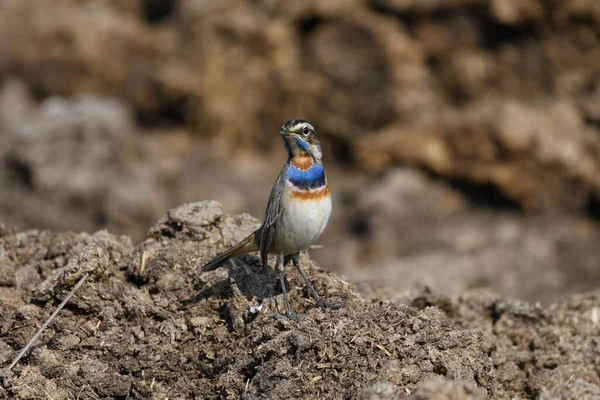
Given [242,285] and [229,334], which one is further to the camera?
[242,285]

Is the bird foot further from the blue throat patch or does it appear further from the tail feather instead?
the blue throat patch

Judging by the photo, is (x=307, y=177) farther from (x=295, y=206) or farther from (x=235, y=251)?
(x=235, y=251)

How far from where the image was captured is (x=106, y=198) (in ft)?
45.3

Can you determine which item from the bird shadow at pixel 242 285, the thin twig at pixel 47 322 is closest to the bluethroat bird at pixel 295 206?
the bird shadow at pixel 242 285

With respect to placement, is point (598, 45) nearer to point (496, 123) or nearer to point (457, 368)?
point (496, 123)

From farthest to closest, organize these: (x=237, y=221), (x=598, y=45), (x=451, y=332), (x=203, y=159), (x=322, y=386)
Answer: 1. (x=203, y=159)
2. (x=598, y=45)
3. (x=237, y=221)
4. (x=451, y=332)
5. (x=322, y=386)

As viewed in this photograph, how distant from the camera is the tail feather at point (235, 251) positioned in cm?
641

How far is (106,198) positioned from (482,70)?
21.0 ft

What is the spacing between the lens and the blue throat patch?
6336mm

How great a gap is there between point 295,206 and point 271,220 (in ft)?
0.69

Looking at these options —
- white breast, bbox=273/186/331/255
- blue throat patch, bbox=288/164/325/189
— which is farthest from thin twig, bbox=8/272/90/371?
blue throat patch, bbox=288/164/325/189

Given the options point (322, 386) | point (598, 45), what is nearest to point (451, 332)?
point (322, 386)

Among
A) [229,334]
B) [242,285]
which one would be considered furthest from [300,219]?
[229,334]

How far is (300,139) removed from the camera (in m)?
6.38
